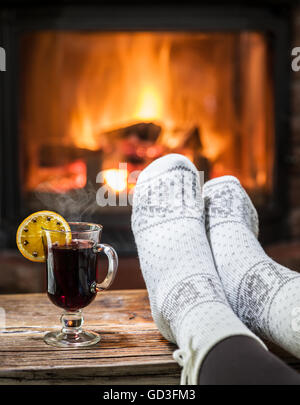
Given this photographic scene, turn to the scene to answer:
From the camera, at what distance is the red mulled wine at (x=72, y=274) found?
678 mm

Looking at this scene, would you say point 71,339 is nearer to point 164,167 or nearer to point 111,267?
point 111,267

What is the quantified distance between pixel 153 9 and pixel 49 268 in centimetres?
119

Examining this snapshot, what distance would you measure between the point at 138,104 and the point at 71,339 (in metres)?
1.21

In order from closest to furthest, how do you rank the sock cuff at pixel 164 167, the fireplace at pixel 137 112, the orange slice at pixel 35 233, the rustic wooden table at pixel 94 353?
the rustic wooden table at pixel 94 353
the orange slice at pixel 35 233
the sock cuff at pixel 164 167
the fireplace at pixel 137 112

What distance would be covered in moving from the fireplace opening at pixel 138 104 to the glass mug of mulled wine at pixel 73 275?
1.04m

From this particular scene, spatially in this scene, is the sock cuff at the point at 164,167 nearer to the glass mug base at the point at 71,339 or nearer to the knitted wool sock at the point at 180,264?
the knitted wool sock at the point at 180,264

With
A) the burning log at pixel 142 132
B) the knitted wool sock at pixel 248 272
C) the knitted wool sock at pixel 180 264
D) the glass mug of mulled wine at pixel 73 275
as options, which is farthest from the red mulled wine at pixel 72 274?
the burning log at pixel 142 132

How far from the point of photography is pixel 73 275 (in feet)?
2.22

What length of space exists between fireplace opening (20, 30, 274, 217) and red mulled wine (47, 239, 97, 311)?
1053mm

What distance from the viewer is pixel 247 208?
0.99 meters

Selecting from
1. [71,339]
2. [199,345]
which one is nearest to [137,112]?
[71,339]

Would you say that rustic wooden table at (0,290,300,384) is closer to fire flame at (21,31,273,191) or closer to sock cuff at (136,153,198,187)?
sock cuff at (136,153,198,187)
